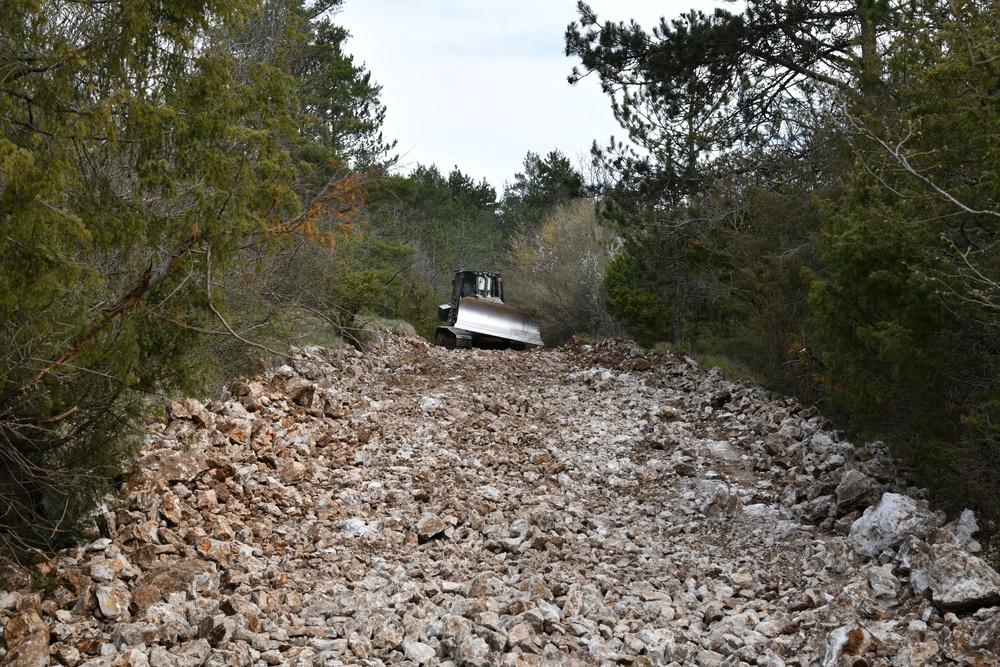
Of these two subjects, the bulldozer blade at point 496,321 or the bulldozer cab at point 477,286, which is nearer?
the bulldozer blade at point 496,321

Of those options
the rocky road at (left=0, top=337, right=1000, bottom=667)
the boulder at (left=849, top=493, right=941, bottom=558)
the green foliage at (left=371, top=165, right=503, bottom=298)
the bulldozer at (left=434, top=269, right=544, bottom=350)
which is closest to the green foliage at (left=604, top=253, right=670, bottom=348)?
the bulldozer at (left=434, top=269, right=544, bottom=350)

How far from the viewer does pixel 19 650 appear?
3.77 meters

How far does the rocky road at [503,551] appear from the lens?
13.5ft

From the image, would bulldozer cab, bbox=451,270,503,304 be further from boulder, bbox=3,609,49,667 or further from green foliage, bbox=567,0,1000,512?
boulder, bbox=3,609,49,667

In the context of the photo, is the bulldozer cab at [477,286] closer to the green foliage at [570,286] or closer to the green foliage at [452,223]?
the green foliage at [570,286]

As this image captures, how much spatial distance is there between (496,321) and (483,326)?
15.4 inches

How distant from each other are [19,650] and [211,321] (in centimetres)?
242

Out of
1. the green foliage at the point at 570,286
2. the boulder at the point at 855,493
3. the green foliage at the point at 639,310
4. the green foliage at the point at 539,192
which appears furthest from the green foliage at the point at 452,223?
the boulder at the point at 855,493

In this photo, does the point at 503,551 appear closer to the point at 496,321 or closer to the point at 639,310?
the point at 639,310

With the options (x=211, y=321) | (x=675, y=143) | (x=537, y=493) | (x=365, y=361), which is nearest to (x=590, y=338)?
(x=675, y=143)

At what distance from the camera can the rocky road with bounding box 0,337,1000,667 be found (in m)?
4.12

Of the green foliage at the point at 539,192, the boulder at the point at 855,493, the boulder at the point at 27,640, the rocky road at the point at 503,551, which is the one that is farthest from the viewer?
the green foliage at the point at 539,192

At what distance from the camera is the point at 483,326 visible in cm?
1742

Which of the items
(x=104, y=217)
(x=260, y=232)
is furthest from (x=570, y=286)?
(x=104, y=217)
